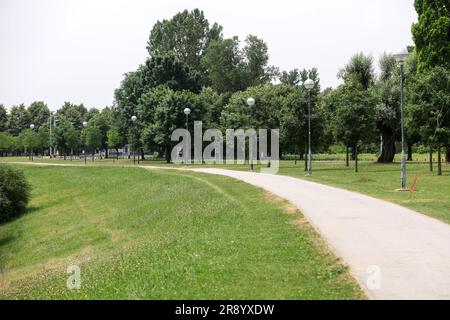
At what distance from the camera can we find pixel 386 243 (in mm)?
10438

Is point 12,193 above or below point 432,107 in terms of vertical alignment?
below

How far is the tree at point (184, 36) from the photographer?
87.4 m

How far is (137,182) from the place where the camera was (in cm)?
3450

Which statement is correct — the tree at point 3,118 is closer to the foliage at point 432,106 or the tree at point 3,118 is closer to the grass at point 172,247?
Answer: the grass at point 172,247

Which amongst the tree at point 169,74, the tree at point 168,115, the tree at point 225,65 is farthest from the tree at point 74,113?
the tree at point 168,115

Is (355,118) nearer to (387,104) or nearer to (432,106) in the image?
(432,106)

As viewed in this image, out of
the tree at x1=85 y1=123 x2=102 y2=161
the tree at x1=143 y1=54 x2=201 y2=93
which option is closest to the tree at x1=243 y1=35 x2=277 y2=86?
the tree at x1=143 y1=54 x2=201 y2=93

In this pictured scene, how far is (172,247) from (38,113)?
11647 cm

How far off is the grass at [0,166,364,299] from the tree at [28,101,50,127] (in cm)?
9021

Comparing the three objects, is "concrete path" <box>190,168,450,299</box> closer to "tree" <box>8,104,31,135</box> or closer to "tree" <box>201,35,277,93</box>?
"tree" <box>201,35,277,93</box>

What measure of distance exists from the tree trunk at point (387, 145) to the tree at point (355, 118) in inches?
568

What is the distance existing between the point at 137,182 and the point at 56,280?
2034 cm

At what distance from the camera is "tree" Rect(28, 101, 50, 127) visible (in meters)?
118

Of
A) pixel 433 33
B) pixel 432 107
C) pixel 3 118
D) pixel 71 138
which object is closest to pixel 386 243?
pixel 432 107
